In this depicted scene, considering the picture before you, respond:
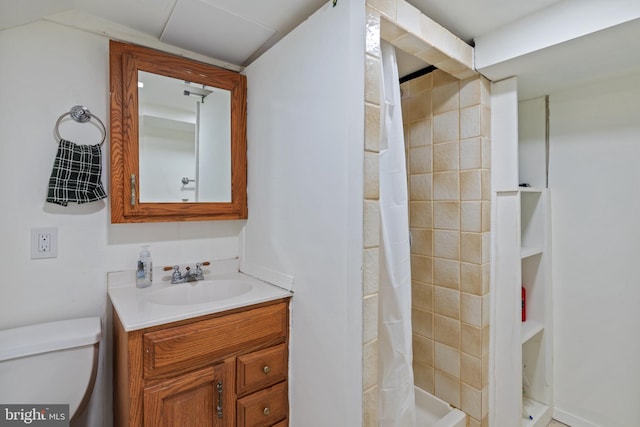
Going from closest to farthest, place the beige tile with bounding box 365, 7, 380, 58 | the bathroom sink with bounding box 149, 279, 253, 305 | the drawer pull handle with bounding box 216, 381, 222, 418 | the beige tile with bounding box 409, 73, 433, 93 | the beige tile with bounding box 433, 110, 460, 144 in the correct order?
the beige tile with bounding box 365, 7, 380, 58
the drawer pull handle with bounding box 216, 381, 222, 418
the bathroom sink with bounding box 149, 279, 253, 305
the beige tile with bounding box 433, 110, 460, 144
the beige tile with bounding box 409, 73, 433, 93

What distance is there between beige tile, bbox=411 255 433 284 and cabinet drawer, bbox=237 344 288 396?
869 millimetres

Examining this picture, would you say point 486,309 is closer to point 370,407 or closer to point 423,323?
point 423,323

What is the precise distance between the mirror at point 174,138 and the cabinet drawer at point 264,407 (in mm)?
884

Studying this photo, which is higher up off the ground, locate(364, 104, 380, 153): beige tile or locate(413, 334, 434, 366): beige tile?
locate(364, 104, 380, 153): beige tile

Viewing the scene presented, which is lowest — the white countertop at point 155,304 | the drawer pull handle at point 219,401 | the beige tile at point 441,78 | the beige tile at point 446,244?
the drawer pull handle at point 219,401

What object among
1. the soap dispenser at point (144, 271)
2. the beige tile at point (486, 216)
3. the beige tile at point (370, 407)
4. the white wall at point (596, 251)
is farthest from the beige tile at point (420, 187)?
the soap dispenser at point (144, 271)

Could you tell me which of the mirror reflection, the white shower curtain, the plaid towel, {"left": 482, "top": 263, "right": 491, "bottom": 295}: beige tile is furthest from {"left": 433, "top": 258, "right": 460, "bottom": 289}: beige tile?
the plaid towel

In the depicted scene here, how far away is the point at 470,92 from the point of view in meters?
1.48

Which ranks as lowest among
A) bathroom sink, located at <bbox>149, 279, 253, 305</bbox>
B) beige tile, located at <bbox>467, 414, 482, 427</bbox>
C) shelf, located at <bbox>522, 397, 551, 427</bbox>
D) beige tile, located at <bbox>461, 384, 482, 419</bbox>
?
shelf, located at <bbox>522, 397, 551, 427</bbox>

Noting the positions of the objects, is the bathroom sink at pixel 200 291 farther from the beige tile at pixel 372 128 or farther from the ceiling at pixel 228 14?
the ceiling at pixel 228 14

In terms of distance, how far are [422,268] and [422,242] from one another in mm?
152

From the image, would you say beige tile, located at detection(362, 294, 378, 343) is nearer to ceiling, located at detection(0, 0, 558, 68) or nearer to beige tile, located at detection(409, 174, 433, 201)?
beige tile, located at detection(409, 174, 433, 201)

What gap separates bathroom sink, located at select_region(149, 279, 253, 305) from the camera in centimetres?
141

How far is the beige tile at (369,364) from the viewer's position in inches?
39.5
